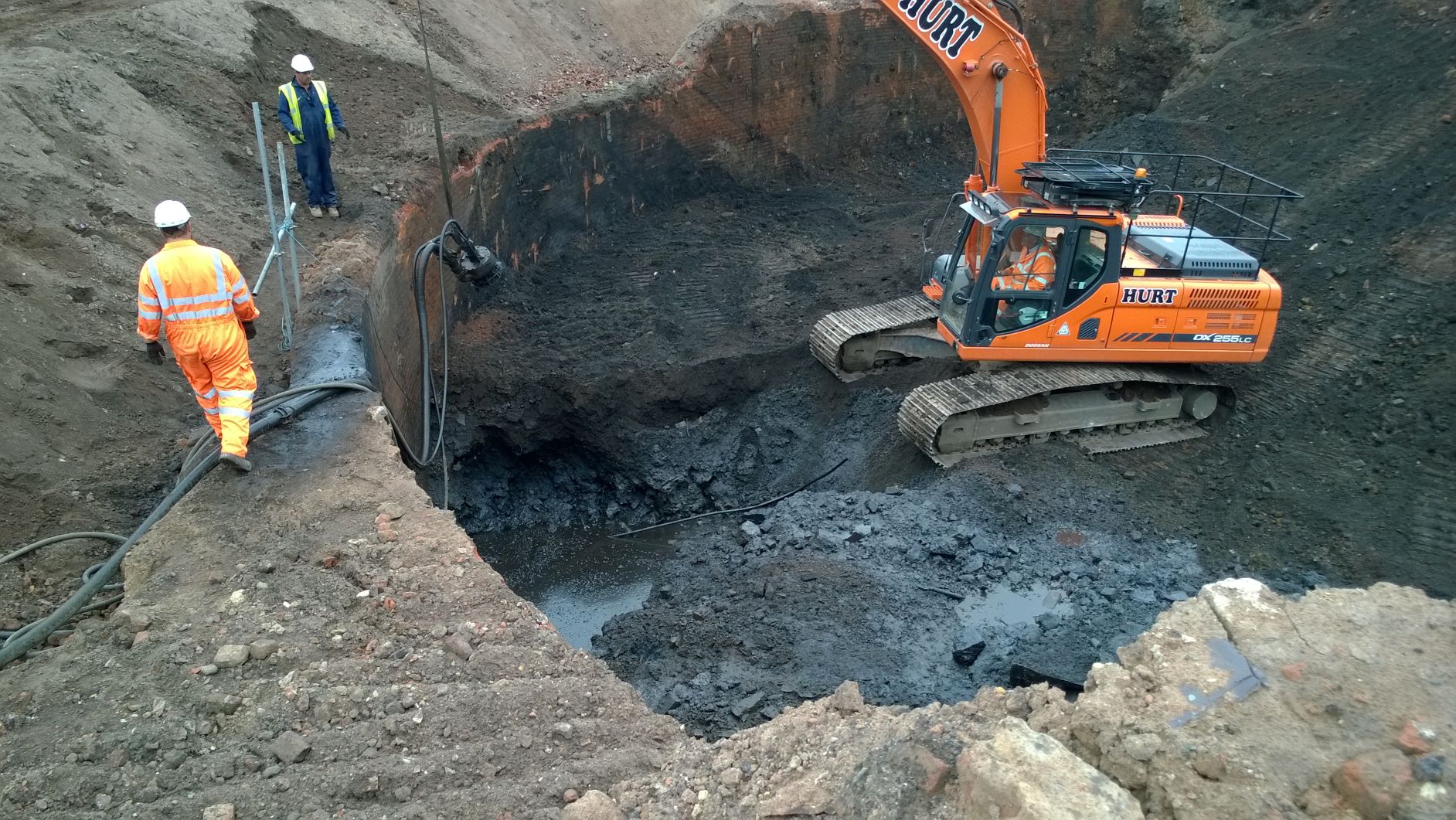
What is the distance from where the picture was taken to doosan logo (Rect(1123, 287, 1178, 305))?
854cm

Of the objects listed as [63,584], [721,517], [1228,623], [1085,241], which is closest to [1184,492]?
[1085,241]

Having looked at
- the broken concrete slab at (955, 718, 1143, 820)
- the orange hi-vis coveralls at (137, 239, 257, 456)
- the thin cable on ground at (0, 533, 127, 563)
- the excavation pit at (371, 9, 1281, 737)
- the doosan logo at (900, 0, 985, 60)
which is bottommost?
the excavation pit at (371, 9, 1281, 737)

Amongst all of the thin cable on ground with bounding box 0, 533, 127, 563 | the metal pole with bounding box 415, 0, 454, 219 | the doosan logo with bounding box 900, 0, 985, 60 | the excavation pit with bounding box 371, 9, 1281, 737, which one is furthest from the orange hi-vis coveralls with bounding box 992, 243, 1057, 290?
the thin cable on ground with bounding box 0, 533, 127, 563

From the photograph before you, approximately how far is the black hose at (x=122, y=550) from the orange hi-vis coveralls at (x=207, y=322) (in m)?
0.22

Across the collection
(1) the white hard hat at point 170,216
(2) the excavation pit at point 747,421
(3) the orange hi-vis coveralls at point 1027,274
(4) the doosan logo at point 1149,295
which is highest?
(1) the white hard hat at point 170,216

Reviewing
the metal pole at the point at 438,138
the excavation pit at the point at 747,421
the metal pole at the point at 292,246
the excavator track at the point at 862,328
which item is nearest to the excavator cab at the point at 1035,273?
the excavator track at the point at 862,328

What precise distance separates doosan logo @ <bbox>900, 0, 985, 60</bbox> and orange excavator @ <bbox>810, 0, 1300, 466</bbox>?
0.01 m

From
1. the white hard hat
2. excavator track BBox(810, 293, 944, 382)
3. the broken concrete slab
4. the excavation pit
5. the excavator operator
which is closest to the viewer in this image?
Result: the broken concrete slab

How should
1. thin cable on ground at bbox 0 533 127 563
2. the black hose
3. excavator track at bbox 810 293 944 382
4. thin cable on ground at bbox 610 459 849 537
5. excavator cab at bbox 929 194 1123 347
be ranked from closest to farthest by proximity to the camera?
1. the black hose
2. thin cable on ground at bbox 0 533 127 563
3. excavator cab at bbox 929 194 1123 347
4. thin cable on ground at bbox 610 459 849 537
5. excavator track at bbox 810 293 944 382

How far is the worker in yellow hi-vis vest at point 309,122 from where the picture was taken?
8664mm

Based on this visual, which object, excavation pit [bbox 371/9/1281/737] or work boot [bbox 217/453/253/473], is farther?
excavation pit [bbox 371/9/1281/737]

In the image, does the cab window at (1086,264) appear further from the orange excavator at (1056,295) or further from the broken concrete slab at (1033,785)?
the broken concrete slab at (1033,785)

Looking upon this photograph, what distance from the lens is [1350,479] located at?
26.8ft

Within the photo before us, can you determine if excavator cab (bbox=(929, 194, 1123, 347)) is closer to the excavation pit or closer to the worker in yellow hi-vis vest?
the excavation pit
